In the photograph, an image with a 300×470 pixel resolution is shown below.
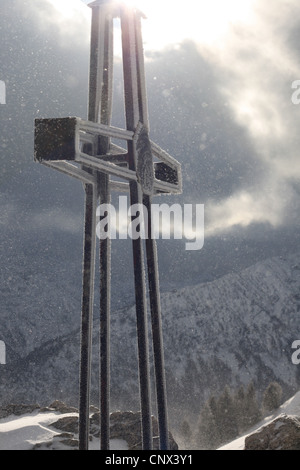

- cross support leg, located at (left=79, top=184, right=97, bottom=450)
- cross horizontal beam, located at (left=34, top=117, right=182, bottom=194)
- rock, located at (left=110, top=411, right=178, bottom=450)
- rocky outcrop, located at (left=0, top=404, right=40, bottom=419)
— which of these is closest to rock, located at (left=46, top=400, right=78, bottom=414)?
rocky outcrop, located at (left=0, top=404, right=40, bottom=419)

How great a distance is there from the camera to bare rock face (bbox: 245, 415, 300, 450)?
1493 cm

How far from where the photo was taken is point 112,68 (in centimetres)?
1480

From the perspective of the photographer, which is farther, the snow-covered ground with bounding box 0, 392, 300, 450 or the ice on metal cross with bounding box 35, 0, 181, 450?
the snow-covered ground with bounding box 0, 392, 300, 450

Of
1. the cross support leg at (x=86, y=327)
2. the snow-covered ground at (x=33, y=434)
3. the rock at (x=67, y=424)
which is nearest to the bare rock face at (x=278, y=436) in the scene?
the snow-covered ground at (x=33, y=434)

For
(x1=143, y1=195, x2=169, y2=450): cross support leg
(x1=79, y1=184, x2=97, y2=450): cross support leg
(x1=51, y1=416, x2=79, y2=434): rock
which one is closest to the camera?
(x1=79, y1=184, x2=97, y2=450): cross support leg

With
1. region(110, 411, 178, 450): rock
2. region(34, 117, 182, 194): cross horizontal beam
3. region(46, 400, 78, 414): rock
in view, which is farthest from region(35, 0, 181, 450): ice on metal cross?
region(46, 400, 78, 414): rock

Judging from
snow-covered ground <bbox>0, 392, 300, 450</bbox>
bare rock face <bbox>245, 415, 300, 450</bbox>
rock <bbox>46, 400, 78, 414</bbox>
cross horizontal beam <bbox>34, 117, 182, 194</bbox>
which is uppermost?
cross horizontal beam <bbox>34, 117, 182, 194</bbox>

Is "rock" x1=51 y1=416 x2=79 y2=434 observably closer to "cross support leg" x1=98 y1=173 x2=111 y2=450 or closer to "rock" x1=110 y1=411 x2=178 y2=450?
"rock" x1=110 y1=411 x2=178 y2=450

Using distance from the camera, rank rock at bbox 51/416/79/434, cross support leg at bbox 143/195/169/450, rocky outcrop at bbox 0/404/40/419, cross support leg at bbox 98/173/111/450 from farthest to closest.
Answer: rocky outcrop at bbox 0/404/40/419 < rock at bbox 51/416/79/434 < cross support leg at bbox 98/173/111/450 < cross support leg at bbox 143/195/169/450

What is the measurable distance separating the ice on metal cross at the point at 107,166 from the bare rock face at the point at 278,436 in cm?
378

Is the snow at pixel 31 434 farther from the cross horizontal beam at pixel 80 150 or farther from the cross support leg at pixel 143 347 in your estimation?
the cross horizontal beam at pixel 80 150

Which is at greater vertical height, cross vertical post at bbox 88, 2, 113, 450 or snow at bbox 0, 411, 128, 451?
cross vertical post at bbox 88, 2, 113, 450

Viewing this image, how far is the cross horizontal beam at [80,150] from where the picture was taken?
11.8 metres
